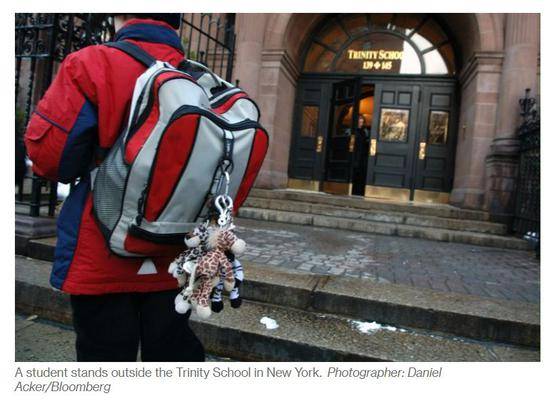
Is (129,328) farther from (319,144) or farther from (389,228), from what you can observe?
(319,144)

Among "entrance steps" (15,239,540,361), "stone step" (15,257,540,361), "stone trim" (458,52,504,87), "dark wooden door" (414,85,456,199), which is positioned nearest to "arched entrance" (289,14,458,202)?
"dark wooden door" (414,85,456,199)

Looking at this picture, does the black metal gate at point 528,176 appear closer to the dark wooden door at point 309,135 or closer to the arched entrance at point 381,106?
the arched entrance at point 381,106

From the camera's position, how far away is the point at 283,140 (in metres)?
9.98

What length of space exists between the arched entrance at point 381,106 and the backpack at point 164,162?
8.82 metres

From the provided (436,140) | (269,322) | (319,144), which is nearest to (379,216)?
(319,144)

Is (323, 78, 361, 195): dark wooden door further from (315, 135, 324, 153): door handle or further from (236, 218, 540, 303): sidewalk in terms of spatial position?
(236, 218, 540, 303): sidewalk

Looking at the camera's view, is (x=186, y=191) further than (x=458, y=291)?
No

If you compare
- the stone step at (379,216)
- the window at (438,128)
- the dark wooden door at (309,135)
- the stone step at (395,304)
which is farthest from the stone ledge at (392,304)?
the window at (438,128)

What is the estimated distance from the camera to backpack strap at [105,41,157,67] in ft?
4.39

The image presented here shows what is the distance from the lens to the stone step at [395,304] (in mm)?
2727

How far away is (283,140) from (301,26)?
2.88 m
